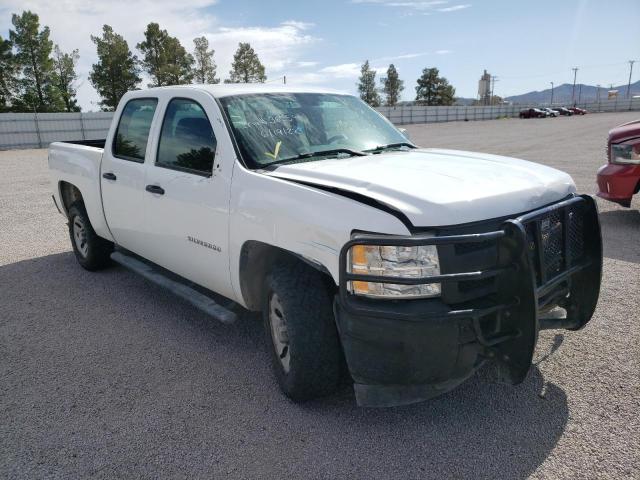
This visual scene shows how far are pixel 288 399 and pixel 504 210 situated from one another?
5.29 feet

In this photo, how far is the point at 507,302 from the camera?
2.44 m

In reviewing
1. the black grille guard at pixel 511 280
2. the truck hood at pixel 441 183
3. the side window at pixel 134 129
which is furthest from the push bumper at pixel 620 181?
the side window at pixel 134 129

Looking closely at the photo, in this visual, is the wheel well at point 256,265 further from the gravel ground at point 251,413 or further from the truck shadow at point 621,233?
the truck shadow at point 621,233

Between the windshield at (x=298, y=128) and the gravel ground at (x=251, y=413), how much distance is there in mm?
1414

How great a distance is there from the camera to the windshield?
134 inches

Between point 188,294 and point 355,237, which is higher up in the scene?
point 355,237

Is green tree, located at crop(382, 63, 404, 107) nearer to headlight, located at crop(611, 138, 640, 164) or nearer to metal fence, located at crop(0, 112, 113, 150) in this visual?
metal fence, located at crop(0, 112, 113, 150)

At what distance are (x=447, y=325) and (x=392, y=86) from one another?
80.9m

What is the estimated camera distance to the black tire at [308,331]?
2828 millimetres

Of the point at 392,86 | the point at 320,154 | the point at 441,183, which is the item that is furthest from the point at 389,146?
the point at 392,86

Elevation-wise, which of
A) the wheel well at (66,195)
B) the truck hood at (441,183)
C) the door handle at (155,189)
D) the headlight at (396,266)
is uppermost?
the truck hood at (441,183)

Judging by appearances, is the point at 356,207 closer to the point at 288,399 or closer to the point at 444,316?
the point at 444,316

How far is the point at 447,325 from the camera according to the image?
2.35m

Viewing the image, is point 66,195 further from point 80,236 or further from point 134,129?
point 134,129
